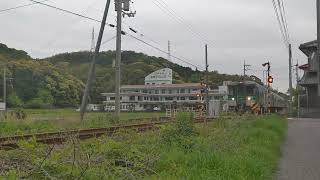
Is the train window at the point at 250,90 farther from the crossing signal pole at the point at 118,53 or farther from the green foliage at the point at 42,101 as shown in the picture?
the green foliage at the point at 42,101

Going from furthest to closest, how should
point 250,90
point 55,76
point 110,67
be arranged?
point 110,67
point 55,76
point 250,90

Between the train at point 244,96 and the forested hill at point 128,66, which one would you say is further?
the forested hill at point 128,66

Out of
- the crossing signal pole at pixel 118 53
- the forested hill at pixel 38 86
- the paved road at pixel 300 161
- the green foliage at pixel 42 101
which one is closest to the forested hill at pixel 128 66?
the forested hill at pixel 38 86

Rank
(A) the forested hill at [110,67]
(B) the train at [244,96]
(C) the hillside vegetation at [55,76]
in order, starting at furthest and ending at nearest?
(A) the forested hill at [110,67], (C) the hillside vegetation at [55,76], (B) the train at [244,96]

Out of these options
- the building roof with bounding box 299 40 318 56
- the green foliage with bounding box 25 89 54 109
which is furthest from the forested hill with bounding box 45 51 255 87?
the building roof with bounding box 299 40 318 56

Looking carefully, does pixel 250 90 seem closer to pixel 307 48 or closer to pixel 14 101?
pixel 307 48

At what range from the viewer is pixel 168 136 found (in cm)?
1328

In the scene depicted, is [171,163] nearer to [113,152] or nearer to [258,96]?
[113,152]

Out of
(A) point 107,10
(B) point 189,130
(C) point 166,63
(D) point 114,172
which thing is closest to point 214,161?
(D) point 114,172

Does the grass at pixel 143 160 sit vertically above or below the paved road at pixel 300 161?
above

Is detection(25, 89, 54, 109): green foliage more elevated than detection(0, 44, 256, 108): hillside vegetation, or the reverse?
detection(0, 44, 256, 108): hillside vegetation

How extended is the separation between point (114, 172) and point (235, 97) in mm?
45923

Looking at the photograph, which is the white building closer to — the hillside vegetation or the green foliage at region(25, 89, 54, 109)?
the hillside vegetation

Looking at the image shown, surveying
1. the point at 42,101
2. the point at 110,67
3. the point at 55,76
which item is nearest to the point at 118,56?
the point at 55,76
